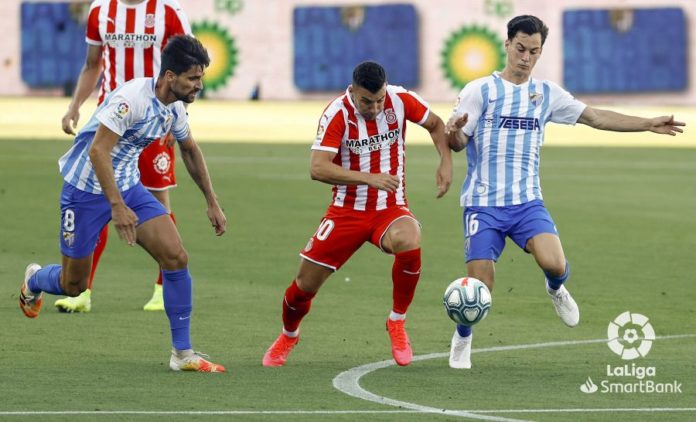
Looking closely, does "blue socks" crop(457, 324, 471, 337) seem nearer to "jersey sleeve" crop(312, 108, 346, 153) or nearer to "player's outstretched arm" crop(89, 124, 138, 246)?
"jersey sleeve" crop(312, 108, 346, 153)

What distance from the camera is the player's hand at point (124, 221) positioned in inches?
368

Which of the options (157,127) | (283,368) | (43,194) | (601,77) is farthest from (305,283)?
(601,77)

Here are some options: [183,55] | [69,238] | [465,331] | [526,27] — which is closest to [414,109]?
[526,27]

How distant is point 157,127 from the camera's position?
977cm

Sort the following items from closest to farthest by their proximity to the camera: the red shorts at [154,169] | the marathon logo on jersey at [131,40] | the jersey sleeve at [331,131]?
the jersey sleeve at [331,131], the red shorts at [154,169], the marathon logo on jersey at [131,40]

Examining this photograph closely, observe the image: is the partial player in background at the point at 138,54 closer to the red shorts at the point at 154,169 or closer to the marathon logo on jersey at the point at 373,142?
the red shorts at the point at 154,169

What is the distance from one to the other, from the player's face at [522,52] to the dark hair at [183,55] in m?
1.93

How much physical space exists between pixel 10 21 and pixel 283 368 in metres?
43.2

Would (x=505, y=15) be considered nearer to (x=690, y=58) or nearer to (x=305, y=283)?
(x=690, y=58)

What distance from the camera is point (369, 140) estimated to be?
10125 mm

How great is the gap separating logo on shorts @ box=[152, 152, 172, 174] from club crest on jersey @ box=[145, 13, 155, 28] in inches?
38.2

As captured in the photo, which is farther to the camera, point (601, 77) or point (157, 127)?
point (601, 77)

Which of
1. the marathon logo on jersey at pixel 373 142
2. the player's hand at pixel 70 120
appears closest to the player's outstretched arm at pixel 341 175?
the marathon logo on jersey at pixel 373 142

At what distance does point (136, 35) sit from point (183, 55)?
3160 mm
